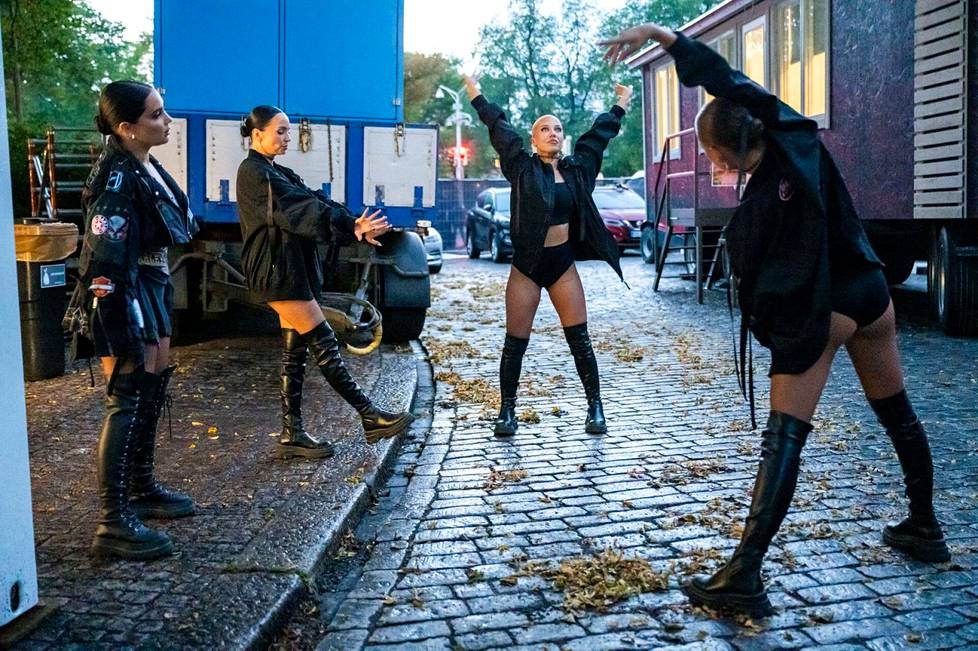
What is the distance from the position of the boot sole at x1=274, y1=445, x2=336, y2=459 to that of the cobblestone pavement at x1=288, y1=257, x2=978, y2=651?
1.47ft

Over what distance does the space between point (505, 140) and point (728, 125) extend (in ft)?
9.77

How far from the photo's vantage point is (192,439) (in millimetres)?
6207

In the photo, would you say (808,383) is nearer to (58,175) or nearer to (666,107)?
(58,175)

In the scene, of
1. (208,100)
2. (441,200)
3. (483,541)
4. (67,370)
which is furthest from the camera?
(441,200)

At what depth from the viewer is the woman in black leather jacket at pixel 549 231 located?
20.8ft

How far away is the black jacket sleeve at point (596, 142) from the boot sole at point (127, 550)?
3.58 m

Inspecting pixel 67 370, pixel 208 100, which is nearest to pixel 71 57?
pixel 208 100

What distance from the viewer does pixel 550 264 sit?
6.43m

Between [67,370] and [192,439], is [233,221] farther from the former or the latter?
[192,439]

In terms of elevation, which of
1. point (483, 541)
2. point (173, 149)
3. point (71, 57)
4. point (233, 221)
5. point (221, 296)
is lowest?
point (483, 541)

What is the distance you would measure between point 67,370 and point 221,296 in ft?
4.82

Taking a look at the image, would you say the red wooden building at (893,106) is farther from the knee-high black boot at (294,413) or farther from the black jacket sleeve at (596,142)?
the knee-high black boot at (294,413)

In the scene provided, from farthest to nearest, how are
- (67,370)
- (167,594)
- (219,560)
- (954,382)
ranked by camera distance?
(67,370), (954,382), (219,560), (167,594)

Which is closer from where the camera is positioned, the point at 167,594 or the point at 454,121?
the point at 167,594
